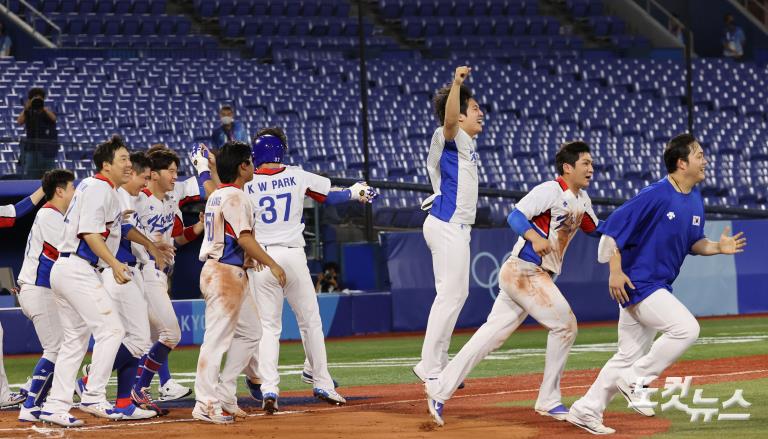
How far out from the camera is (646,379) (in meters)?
8.40

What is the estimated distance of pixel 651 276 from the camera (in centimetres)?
831

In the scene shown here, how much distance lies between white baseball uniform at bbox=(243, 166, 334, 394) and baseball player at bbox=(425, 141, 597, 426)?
1736 mm

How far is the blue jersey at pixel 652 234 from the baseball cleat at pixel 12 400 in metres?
5.39

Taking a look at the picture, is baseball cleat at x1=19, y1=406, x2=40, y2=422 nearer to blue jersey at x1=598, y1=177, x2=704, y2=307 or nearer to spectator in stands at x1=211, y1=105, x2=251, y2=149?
blue jersey at x1=598, y1=177, x2=704, y2=307

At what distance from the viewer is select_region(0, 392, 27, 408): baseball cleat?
10898 millimetres

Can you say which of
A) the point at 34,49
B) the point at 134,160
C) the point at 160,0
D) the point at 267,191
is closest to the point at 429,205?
the point at 267,191

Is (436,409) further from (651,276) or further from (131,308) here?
(131,308)

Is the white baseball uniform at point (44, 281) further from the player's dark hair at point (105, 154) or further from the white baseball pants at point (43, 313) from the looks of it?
the player's dark hair at point (105, 154)

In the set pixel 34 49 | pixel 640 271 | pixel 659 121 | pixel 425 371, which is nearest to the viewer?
pixel 640 271

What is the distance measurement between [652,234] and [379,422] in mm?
2326

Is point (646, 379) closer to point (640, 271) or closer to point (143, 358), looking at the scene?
point (640, 271)

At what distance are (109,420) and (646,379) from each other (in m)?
3.93

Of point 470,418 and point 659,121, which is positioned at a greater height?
point 659,121

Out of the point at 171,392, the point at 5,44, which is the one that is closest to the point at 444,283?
the point at 171,392
